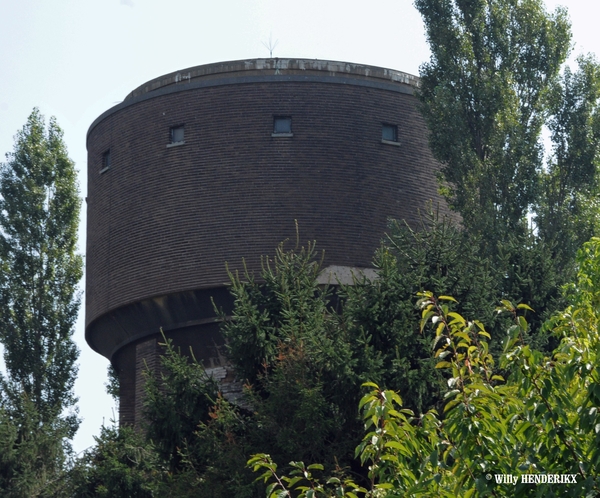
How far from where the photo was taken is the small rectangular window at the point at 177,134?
66.7 ft

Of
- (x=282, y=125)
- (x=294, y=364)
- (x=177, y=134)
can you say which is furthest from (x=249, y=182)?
(x=294, y=364)

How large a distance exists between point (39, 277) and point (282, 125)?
910cm

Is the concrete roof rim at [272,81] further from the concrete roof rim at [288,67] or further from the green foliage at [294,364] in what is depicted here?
the green foliage at [294,364]

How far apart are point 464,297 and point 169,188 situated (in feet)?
21.1

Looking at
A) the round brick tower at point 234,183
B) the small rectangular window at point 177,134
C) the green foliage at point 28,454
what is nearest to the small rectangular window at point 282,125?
the round brick tower at point 234,183

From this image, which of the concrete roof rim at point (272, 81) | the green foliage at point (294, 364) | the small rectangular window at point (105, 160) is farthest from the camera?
the small rectangular window at point (105, 160)

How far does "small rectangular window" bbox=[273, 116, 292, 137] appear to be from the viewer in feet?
65.9

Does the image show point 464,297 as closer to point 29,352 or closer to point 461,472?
point 461,472

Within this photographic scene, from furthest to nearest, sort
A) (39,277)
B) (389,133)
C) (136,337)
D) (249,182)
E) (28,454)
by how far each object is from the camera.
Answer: (39,277) < (28,454) < (389,133) < (136,337) < (249,182)

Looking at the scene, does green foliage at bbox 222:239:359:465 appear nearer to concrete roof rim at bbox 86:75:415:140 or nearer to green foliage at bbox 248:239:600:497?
concrete roof rim at bbox 86:75:415:140

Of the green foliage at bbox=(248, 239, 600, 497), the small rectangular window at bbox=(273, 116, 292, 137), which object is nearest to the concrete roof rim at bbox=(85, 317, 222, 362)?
the small rectangular window at bbox=(273, 116, 292, 137)

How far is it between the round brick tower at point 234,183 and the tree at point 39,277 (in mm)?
5423

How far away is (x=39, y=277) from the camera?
26750mm

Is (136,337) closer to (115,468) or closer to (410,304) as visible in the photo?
(115,468)
